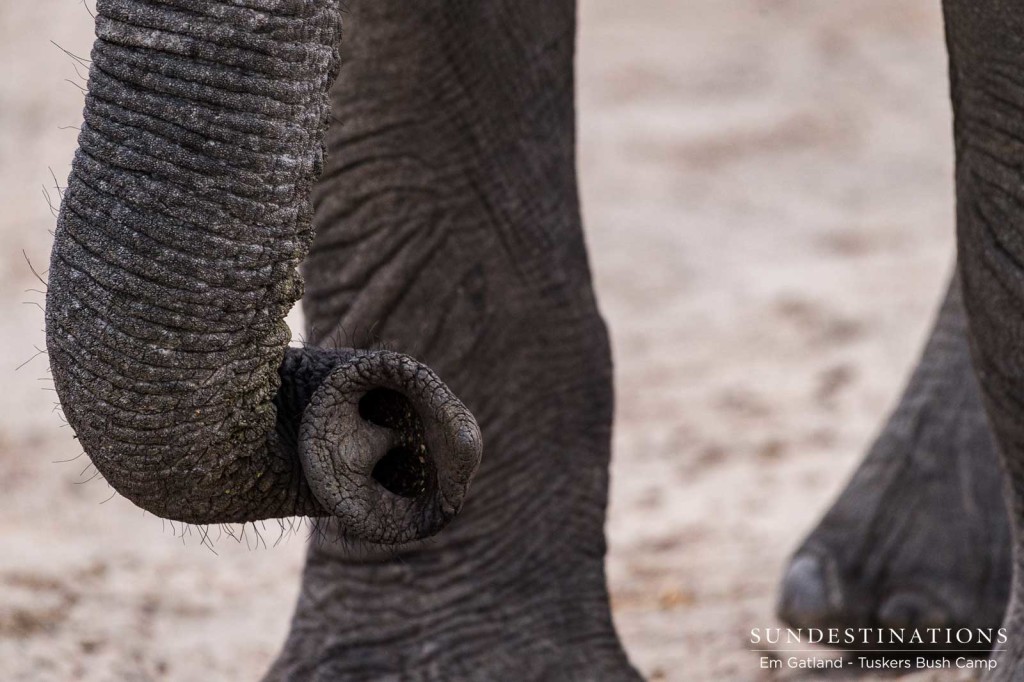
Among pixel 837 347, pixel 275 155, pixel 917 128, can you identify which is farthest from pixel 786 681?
pixel 917 128

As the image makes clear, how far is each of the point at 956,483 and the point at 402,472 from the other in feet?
5.01

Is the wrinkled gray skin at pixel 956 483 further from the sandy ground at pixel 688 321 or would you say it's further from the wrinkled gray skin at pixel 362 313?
the wrinkled gray skin at pixel 362 313

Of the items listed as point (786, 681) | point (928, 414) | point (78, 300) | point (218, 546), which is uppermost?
point (78, 300)

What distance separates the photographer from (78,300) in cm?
122

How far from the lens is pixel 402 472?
1329 millimetres

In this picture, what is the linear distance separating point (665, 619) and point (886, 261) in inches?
107

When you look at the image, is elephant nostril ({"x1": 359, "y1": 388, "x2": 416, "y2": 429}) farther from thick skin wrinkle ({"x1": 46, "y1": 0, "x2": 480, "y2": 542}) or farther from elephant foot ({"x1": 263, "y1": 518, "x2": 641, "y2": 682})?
elephant foot ({"x1": 263, "y1": 518, "x2": 641, "y2": 682})

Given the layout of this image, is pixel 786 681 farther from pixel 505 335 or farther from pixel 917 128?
pixel 917 128

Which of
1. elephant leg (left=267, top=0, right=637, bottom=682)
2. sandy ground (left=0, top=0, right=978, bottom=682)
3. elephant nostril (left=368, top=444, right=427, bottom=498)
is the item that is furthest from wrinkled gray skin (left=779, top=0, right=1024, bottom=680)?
elephant nostril (left=368, top=444, right=427, bottom=498)

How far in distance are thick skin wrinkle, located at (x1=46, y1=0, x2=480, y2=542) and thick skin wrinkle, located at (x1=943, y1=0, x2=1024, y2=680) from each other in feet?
2.37

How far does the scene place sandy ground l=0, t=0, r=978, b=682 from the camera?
2.81 meters

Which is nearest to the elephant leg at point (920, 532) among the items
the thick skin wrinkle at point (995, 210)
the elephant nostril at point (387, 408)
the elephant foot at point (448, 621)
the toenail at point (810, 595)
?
the toenail at point (810, 595)

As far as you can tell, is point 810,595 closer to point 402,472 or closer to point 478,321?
point 478,321

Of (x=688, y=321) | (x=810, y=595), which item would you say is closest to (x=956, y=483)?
(x=810, y=595)
